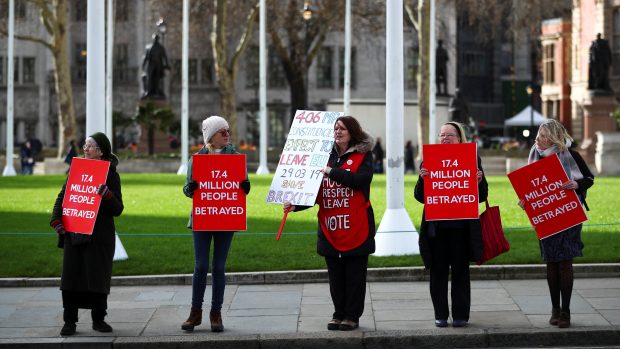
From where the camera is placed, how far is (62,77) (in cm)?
5391

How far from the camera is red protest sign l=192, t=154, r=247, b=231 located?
11.9m

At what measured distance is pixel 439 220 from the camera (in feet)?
39.5

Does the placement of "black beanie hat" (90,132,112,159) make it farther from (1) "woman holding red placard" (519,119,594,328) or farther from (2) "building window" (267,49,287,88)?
(2) "building window" (267,49,287,88)

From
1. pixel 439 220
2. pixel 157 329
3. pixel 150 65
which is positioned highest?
pixel 150 65

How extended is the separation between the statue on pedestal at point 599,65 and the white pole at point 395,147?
36.9 m

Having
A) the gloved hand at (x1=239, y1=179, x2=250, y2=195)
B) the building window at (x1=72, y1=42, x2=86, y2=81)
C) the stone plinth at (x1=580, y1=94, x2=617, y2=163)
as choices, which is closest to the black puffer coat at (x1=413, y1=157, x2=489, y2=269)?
the gloved hand at (x1=239, y1=179, x2=250, y2=195)

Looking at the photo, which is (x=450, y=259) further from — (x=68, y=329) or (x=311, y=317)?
(x=68, y=329)

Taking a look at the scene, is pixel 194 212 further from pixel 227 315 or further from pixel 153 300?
pixel 153 300

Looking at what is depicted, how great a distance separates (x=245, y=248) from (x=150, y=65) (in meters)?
34.7

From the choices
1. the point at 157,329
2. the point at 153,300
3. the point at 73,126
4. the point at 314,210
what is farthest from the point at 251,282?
the point at 73,126

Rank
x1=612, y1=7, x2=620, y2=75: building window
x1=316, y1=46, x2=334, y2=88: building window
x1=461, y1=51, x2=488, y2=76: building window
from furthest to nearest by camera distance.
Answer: x1=461, y1=51, x2=488, y2=76: building window → x1=316, y1=46, x2=334, y2=88: building window → x1=612, y1=7, x2=620, y2=75: building window

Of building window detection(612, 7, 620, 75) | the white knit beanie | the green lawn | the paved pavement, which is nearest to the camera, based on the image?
the paved pavement

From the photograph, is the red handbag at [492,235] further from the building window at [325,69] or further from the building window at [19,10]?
the building window at [325,69]

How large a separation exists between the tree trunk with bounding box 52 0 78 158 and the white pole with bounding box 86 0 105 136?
119 ft
